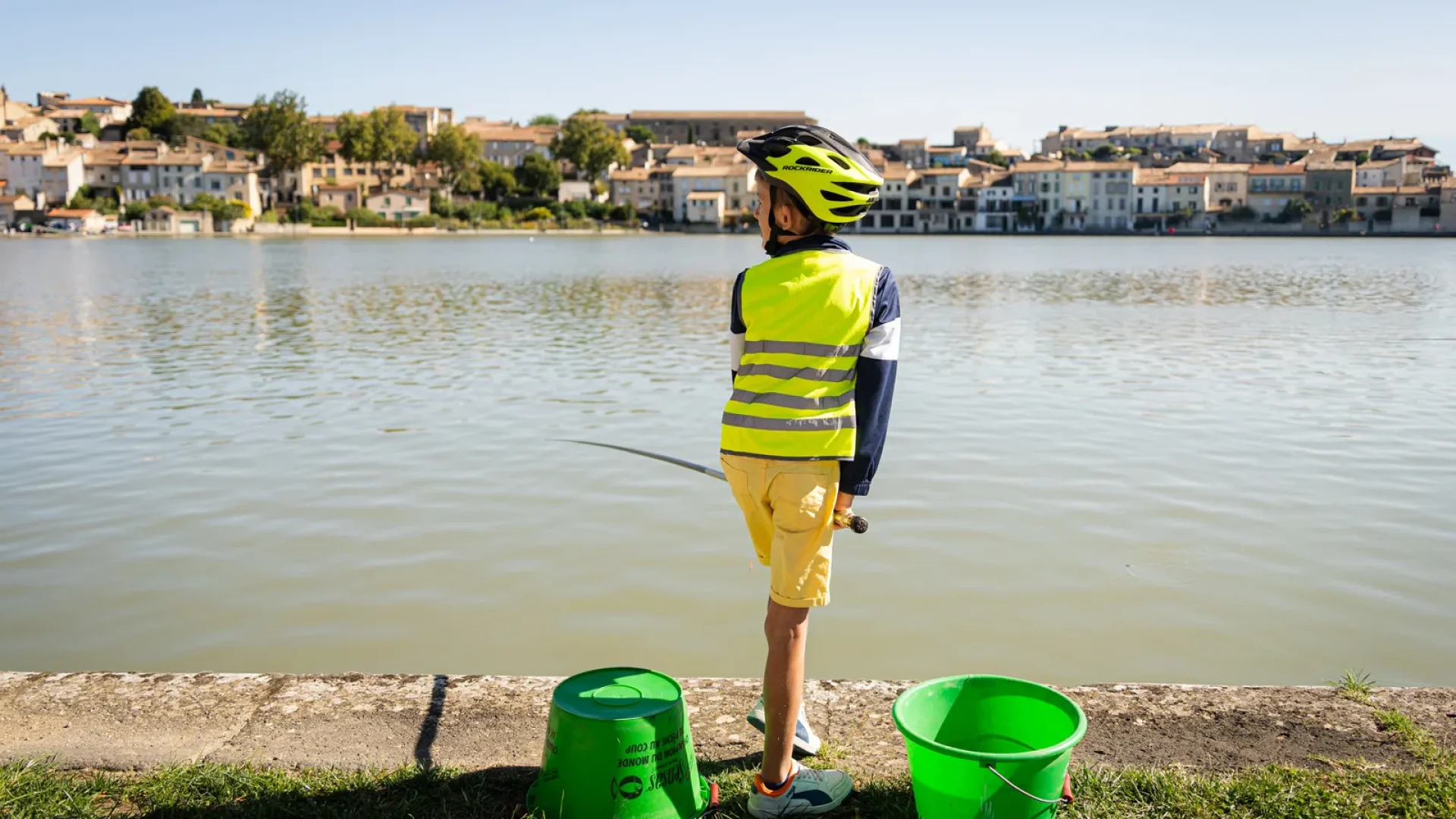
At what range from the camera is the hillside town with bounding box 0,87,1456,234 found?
124625mm

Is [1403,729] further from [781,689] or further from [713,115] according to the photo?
[713,115]

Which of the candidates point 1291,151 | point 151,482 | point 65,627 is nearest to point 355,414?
point 151,482

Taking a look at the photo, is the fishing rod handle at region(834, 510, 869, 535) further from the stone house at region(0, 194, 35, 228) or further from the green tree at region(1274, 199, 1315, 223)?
the green tree at region(1274, 199, 1315, 223)

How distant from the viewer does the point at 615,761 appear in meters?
2.96

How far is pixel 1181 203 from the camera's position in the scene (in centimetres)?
13325

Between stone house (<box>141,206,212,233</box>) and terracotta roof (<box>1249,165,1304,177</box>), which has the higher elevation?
terracotta roof (<box>1249,165,1304,177</box>)

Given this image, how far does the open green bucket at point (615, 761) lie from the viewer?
296cm

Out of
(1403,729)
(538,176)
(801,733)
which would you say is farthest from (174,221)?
(1403,729)

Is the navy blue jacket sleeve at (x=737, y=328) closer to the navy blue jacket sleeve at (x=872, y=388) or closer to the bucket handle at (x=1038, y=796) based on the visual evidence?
the navy blue jacket sleeve at (x=872, y=388)

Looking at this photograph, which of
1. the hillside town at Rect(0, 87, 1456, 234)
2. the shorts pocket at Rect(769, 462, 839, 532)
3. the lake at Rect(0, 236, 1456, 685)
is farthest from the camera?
the hillside town at Rect(0, 87, 1456, 234)

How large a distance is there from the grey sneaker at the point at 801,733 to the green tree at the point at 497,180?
465ft

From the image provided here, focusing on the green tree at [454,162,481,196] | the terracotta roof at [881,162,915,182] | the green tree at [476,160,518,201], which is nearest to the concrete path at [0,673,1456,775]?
the terracotta roof at [881,162,915,182]

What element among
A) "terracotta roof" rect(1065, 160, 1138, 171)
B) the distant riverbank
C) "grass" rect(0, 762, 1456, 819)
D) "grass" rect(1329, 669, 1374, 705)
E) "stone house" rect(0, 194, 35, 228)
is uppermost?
"terracotta roof" rect(1065, 160, 1138, 171)

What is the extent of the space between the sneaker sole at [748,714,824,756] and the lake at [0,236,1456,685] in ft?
6.60
